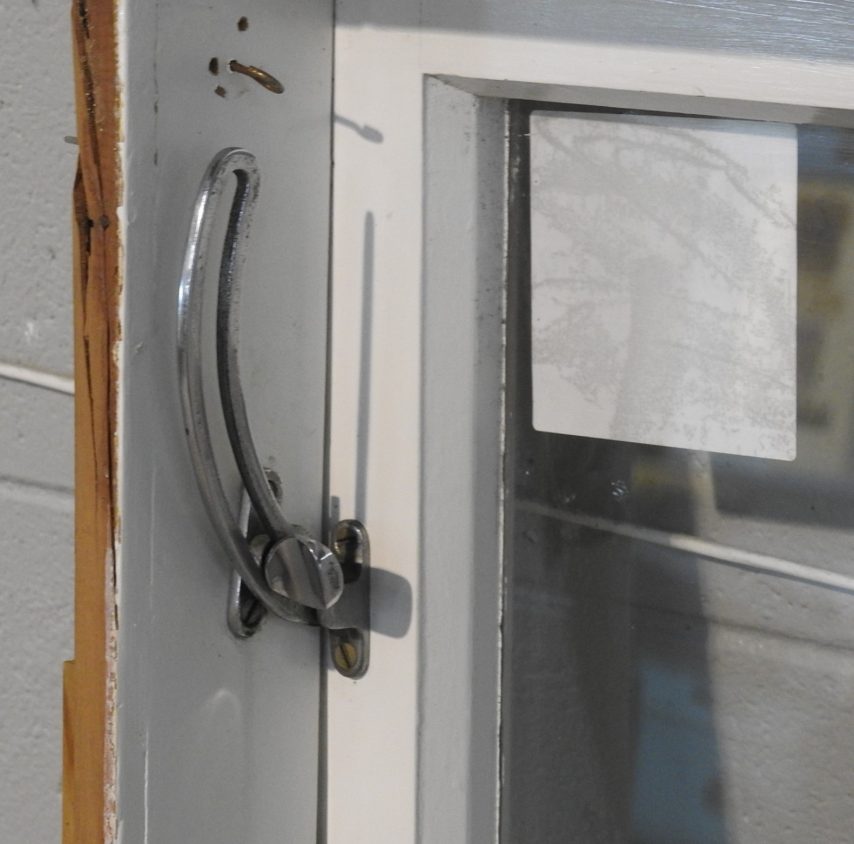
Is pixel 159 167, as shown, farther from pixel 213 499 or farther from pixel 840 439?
pixel 840 439

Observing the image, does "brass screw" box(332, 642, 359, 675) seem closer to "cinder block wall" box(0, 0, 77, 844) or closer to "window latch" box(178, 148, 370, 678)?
"window latch" box(178, 148, 370, 678)

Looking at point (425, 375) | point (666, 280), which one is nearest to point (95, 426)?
point (425, 375)

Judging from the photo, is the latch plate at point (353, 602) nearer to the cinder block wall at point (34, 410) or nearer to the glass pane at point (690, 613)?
the glass pane at point (690, 613)

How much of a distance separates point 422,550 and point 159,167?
23 centimetres

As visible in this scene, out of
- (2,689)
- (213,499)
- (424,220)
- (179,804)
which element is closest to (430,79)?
(424,220)

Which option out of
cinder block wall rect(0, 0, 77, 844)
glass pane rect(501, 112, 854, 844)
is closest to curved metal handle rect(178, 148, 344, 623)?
glass pane rect(501, 112, 854, 844)

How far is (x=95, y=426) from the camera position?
17.9 inches

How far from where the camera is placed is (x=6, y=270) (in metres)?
0.74

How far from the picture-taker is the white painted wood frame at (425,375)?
527 millimetres

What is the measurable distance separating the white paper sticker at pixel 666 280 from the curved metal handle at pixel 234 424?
157 mm

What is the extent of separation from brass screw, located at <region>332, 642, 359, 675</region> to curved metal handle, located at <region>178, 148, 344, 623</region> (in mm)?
52

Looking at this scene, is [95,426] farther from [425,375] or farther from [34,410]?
[34,410]

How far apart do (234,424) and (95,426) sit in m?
0.06

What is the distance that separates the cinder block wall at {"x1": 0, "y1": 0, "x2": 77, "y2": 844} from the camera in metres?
0.70
